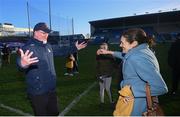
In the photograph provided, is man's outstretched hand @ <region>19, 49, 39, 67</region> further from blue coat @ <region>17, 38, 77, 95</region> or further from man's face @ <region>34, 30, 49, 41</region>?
man's face @ <region>34, 30, 49, 41</region>

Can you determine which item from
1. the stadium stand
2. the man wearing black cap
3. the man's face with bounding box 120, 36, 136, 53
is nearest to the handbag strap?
the man's face with bounding box 120, 36, 136, 53

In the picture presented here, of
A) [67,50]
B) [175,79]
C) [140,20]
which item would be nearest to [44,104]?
[67,50]

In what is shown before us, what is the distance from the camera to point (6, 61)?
34.1m

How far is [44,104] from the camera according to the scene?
642 cm

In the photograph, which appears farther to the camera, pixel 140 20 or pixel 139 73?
pixel 140 20

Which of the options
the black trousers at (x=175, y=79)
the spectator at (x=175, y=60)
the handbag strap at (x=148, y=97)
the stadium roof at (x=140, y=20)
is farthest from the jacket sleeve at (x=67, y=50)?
the stadium roof at (x=140, y=20)

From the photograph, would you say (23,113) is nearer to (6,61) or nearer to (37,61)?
(37,61)

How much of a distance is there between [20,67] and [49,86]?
2.32ft

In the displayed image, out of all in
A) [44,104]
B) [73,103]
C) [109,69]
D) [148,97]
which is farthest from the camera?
[73,103]

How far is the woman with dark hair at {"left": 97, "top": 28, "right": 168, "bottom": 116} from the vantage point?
4.75 m

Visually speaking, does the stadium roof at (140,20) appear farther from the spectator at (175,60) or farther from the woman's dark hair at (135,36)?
the woman's dark hair at (135,36)

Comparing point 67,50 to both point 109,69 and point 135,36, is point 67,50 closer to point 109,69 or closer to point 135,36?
point 109,69

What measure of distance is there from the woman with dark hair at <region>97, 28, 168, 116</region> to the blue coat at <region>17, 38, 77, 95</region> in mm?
1812

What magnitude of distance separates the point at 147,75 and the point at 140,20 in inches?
3776
